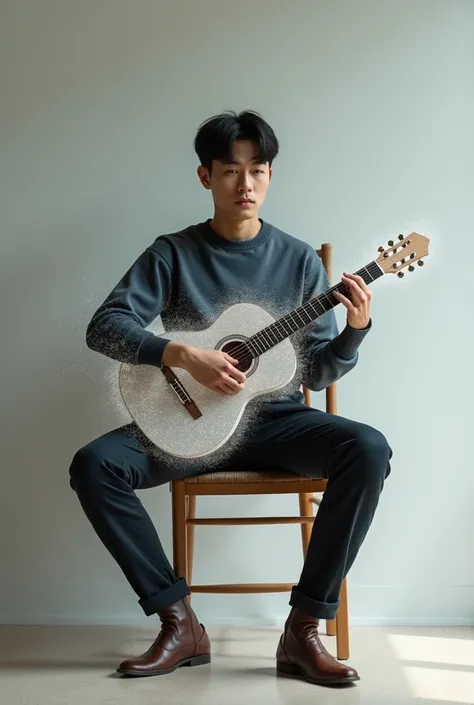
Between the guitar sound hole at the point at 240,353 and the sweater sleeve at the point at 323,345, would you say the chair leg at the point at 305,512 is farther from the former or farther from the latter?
the guitar sound hole at the point at 240,353

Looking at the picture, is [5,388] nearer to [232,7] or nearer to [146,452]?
[146,452]

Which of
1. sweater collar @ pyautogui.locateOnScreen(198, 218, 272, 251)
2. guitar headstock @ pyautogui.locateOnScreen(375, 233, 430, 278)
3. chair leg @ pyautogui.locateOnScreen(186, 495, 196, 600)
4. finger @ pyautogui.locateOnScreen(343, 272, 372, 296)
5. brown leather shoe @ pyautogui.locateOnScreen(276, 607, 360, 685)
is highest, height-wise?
sweater collar @ pyautogui.locateOnScreen(198, 218, 272, 251)

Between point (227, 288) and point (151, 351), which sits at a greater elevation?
point (227, 288)

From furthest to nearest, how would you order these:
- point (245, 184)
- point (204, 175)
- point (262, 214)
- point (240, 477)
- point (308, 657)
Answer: point (262, 214) → point (204, 175) → point (245, 184) → point (240, 477) → point (308, 657)

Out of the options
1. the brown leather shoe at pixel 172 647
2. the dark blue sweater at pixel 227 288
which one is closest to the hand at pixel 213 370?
the dark blue sweater at pixel 227 288

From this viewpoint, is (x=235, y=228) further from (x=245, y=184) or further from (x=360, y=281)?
(x=360, y=281)

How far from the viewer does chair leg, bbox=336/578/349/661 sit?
2.15 m

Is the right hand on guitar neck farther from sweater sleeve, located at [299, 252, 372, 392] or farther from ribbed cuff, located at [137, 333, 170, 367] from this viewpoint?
sweater sleeve, located at [299, 252, 372, 392]

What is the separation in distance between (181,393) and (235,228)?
0.48 m

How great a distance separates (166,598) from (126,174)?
1.21 m

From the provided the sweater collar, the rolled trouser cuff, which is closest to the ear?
the sweater collar

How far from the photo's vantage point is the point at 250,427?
2160 mm

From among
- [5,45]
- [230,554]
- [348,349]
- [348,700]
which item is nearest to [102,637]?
[230,554]

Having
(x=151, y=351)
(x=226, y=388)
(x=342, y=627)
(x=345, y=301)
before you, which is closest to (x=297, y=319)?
(x=345, y=301)
